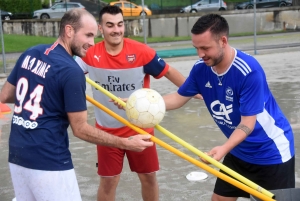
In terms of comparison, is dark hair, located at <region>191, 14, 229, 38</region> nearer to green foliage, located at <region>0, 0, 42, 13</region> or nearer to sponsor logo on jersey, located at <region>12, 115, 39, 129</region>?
sponsor logo on jersey, located at <region>12, 115, 39, 129</region>

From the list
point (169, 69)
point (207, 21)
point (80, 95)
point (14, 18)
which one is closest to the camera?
point (80, 95)

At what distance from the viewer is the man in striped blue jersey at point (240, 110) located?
12.8ft

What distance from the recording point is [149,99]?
13.3ft

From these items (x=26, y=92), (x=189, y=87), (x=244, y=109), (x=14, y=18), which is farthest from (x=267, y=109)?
(x=14, y=18)

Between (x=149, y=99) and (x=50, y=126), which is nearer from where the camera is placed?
(x=50, y=126)

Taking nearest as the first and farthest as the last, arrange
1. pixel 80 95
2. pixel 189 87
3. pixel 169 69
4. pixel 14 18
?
pixel 80 95
pixel 189 87
pixel 169 69
pixel 14 18

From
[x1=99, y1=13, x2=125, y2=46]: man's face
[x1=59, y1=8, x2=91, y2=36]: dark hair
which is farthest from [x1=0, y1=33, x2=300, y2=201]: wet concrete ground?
[x1=59, y1=8, x2=91, y2=36]: dark hair

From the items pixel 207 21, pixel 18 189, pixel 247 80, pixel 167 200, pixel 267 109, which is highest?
pixel 207 21

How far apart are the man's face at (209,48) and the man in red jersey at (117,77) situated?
135 centimetres

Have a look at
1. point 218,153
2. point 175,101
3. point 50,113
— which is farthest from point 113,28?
point 218,153

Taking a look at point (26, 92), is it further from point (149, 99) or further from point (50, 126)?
point (149, 99)

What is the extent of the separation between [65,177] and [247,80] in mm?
1562

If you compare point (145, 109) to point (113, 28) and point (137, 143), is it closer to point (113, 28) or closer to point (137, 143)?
point (137, 143)

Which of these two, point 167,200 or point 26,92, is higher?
point 26,92
